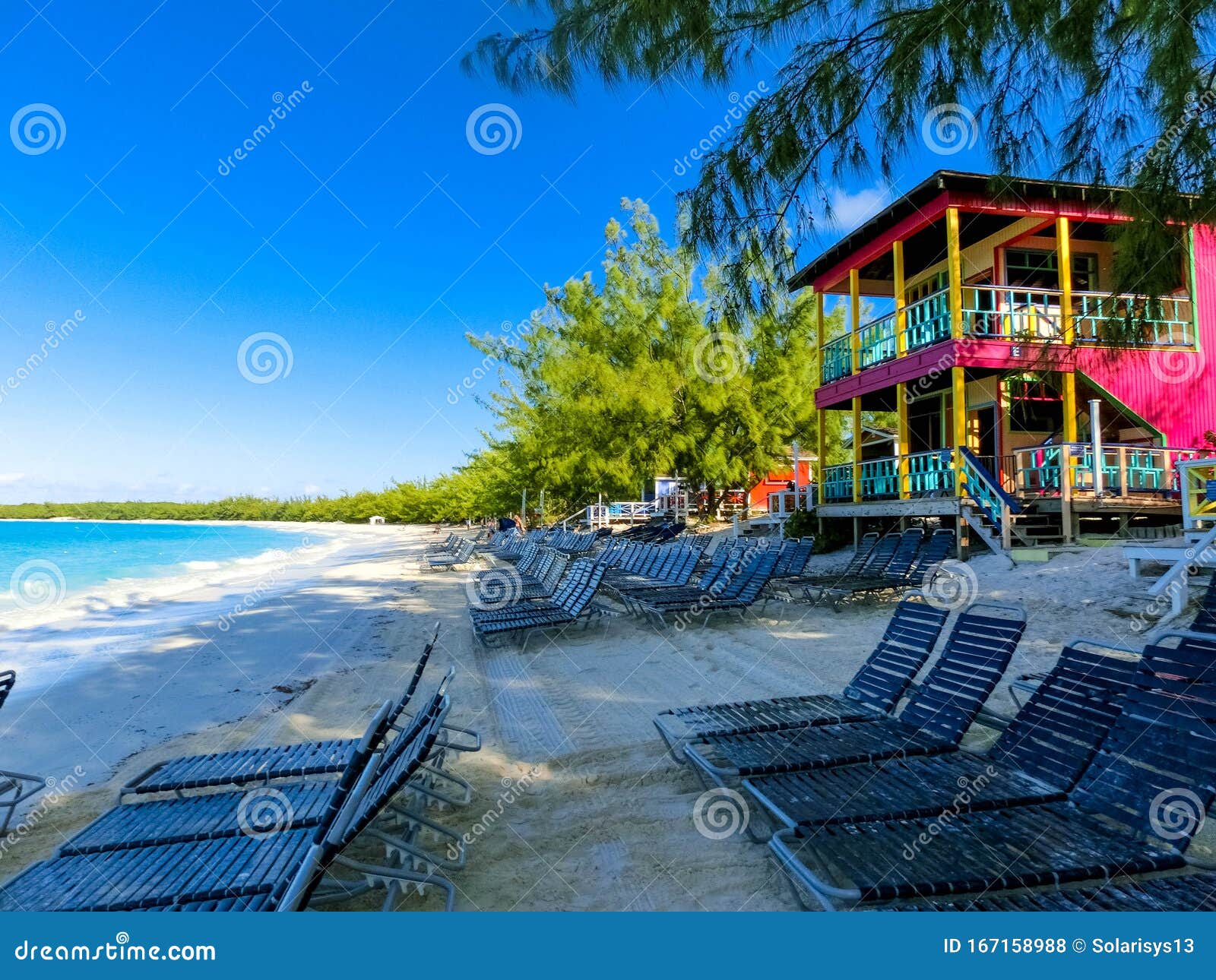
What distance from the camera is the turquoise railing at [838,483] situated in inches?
675

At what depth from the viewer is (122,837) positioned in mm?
3182

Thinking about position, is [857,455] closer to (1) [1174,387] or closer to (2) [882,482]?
(2) [882,482]

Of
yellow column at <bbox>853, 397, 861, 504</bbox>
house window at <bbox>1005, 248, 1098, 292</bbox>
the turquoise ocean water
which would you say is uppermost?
house window at <bbox>1005, 248, 1098, 292</bbox>

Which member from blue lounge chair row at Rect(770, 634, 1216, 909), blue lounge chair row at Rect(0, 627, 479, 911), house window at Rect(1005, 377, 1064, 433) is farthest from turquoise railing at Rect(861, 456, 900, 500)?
blue lounge chair row at Rect(0, 627, 479, 911)

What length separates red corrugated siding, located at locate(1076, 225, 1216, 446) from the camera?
13.6 metres

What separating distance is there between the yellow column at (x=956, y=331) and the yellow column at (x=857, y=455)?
10.4 feet

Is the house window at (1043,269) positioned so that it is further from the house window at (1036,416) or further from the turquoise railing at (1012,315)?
the house window at (1036,416)

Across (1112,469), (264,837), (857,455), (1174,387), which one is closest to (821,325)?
(857,455)

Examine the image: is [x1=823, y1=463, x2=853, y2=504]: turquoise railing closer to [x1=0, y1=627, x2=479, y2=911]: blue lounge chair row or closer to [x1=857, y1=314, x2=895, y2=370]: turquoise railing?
[x1=857, y1=314, x2=895, y2=370]: turquoise railing

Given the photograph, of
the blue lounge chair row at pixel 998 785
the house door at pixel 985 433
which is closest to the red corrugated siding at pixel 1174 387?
the house door at pixel 985 433

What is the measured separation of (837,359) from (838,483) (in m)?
3.21

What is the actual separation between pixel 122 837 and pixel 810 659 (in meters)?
6.07

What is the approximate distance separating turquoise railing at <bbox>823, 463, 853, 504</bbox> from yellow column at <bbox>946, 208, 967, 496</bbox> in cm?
404

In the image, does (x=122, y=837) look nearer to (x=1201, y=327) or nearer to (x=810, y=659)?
(x=810, y=659)
